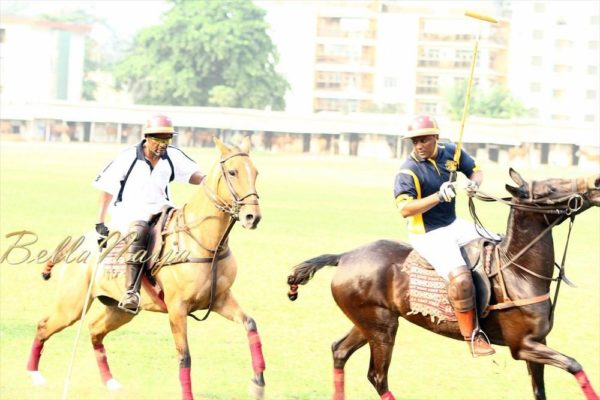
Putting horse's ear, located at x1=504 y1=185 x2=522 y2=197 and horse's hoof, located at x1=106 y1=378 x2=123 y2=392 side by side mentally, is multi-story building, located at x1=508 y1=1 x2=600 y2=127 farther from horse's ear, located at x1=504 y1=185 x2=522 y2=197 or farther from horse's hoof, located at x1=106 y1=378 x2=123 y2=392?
horse's ear, located at x1=504 y1=185 x2=522 y2=197

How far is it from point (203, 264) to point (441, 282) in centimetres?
245

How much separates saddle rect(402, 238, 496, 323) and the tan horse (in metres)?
1.61

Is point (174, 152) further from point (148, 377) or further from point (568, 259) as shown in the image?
point (568, 259)

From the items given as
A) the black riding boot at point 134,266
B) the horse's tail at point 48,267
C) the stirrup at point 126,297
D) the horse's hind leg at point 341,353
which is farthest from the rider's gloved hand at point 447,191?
the horse's tail at point 48,267

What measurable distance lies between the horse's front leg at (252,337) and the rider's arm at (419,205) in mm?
2018

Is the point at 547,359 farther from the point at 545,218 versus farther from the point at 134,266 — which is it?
the point at 134,266

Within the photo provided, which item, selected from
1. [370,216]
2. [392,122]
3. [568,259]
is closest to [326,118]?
[392,122]

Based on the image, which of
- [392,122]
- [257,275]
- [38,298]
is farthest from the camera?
[392,122]

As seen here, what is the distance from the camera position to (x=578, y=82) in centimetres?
13125

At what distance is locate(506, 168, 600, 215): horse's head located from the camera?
10.7 m

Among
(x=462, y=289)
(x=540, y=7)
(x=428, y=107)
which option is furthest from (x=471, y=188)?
(x=540, y=7)

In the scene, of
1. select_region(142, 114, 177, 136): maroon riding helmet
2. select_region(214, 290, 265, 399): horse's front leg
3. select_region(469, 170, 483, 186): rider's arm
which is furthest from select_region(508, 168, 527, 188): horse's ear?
select_region(142, 114, 177, 136): maroon riding helmet

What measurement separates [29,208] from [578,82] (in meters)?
102

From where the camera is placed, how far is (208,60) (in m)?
129
